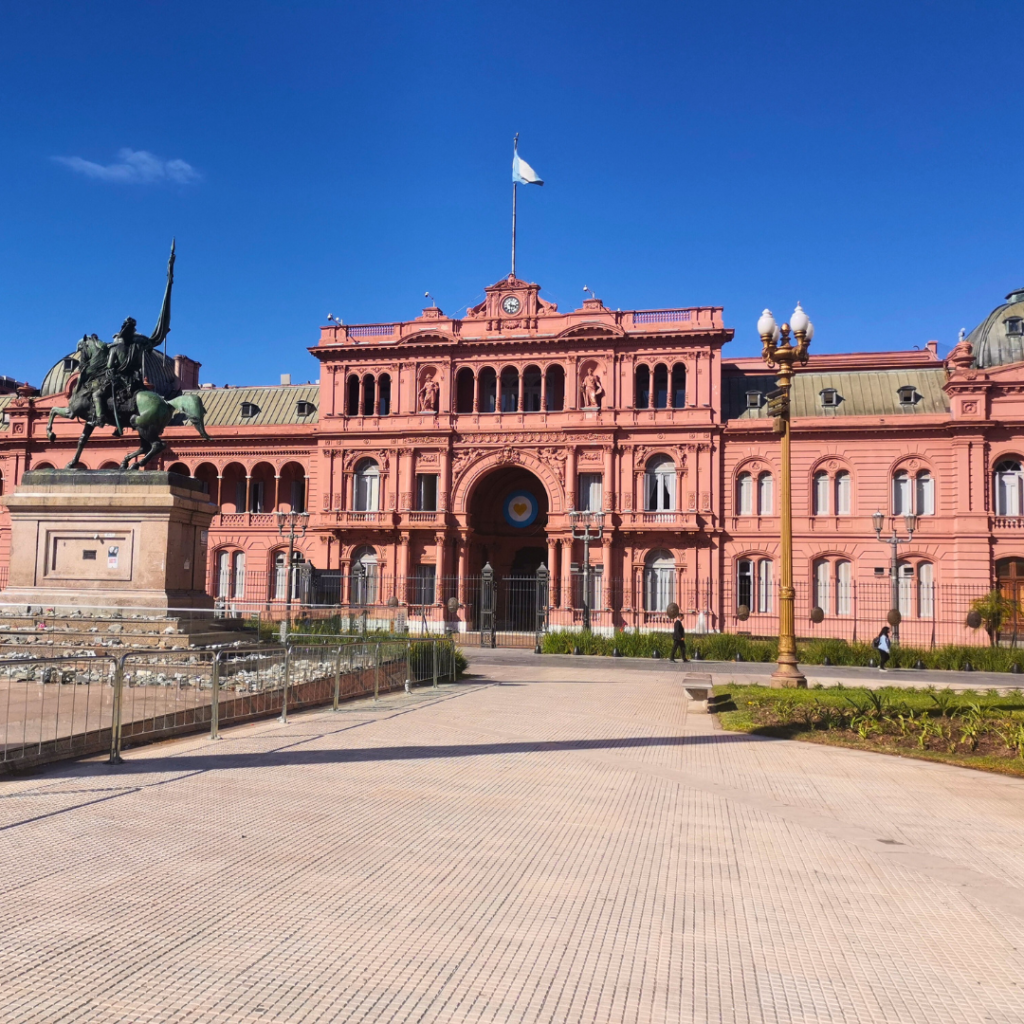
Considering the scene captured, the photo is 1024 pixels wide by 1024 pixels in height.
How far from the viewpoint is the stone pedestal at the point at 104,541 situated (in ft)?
64.6

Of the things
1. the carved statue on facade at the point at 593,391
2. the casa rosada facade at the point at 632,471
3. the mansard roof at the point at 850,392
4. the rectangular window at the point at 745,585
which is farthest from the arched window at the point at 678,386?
the rectangular window at the point at 745,585

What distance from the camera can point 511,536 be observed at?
52906 mm

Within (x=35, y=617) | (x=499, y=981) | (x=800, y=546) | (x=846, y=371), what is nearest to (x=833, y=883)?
(x=499, y=981)

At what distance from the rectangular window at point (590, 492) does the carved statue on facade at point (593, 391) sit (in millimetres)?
3643

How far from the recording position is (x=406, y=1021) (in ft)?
14.6

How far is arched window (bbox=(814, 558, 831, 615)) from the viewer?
4416cm

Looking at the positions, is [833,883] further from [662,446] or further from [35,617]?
[662,446]

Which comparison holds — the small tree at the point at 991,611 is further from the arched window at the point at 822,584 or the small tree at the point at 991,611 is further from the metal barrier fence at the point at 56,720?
the metal barrier fence at the point at 56,720

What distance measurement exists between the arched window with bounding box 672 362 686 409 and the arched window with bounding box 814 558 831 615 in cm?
1040

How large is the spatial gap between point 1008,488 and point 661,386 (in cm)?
1716

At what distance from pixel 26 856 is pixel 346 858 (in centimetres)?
233

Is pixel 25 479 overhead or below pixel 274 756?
overhead

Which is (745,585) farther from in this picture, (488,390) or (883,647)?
(488,390)

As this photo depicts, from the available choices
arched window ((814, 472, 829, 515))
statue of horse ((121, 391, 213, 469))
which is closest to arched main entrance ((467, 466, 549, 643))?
arched window ((814, 472, 829, 515))
